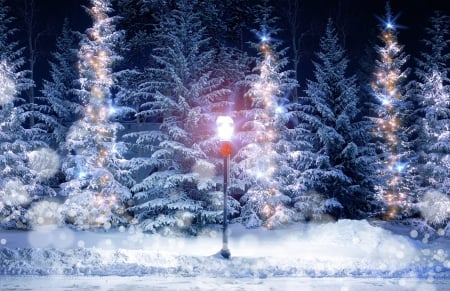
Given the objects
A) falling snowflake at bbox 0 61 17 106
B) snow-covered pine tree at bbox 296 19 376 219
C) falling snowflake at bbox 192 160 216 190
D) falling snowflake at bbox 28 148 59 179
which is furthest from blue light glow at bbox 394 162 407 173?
falling snowflake at bbox 0 61 17 106

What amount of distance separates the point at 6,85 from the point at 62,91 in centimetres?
604

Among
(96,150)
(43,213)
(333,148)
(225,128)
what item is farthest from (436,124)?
(43,213)

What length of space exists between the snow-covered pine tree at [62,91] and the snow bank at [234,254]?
7.73 metres

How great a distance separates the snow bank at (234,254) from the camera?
12.9 metres

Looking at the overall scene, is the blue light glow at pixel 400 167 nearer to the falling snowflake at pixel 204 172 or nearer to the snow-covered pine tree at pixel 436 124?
the snow-covered pine tree at pixel 436 124

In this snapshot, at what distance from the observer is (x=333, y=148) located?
24156 mm

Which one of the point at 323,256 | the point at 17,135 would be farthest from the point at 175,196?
the point at 17,135

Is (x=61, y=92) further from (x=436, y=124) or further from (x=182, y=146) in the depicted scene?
(x=436, y=124)

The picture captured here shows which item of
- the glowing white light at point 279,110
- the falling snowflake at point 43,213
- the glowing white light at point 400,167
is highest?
the glowing white light at point 279,110

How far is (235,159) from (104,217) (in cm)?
702

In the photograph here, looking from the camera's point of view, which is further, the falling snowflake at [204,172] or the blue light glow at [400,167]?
the blue light glow at [400,167]

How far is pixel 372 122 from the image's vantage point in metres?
25.2

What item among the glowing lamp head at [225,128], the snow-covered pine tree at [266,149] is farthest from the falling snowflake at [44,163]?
the glowing lamp head at [225,128]

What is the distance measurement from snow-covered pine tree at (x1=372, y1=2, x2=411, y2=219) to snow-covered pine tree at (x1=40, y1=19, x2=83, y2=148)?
16.6 metres
